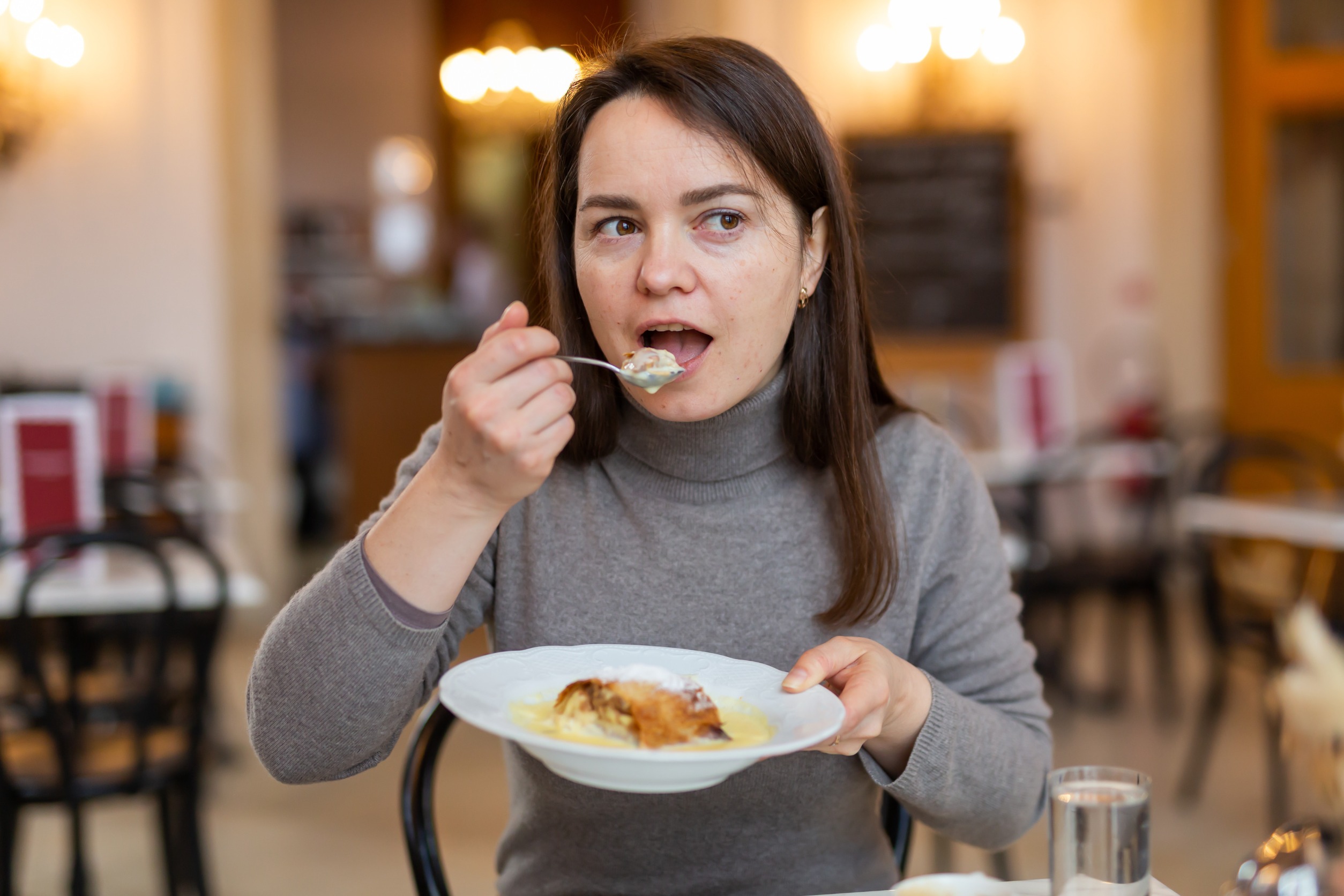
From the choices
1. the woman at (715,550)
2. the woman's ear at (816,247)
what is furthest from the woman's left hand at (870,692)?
the woman's ear at (816,247)

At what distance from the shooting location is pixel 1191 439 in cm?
493

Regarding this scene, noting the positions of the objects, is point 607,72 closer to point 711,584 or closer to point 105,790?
point 711,584

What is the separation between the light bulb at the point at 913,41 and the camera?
5.50 metres

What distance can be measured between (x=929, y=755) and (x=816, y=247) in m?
0.45

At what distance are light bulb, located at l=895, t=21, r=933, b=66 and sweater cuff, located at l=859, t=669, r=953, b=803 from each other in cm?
501

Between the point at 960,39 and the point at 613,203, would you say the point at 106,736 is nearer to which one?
the point at 613,203

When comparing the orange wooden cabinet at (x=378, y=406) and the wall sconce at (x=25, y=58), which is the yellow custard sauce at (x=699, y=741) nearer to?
the wall sconce at (x=25, y=58)

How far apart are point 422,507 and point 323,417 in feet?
24.1

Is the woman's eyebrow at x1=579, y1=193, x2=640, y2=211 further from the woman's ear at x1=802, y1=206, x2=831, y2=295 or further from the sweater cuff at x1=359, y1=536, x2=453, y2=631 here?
the sweater cuff at x1=359, y1=536, x2=453, y2=631

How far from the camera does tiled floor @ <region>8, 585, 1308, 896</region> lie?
2.65 meters

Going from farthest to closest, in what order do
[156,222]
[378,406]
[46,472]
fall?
[378,406], [156,222], [46,472]

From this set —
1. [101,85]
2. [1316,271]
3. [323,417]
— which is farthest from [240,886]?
[323,417]

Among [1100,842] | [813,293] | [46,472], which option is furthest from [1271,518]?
[46,472]

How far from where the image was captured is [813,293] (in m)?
1.15
